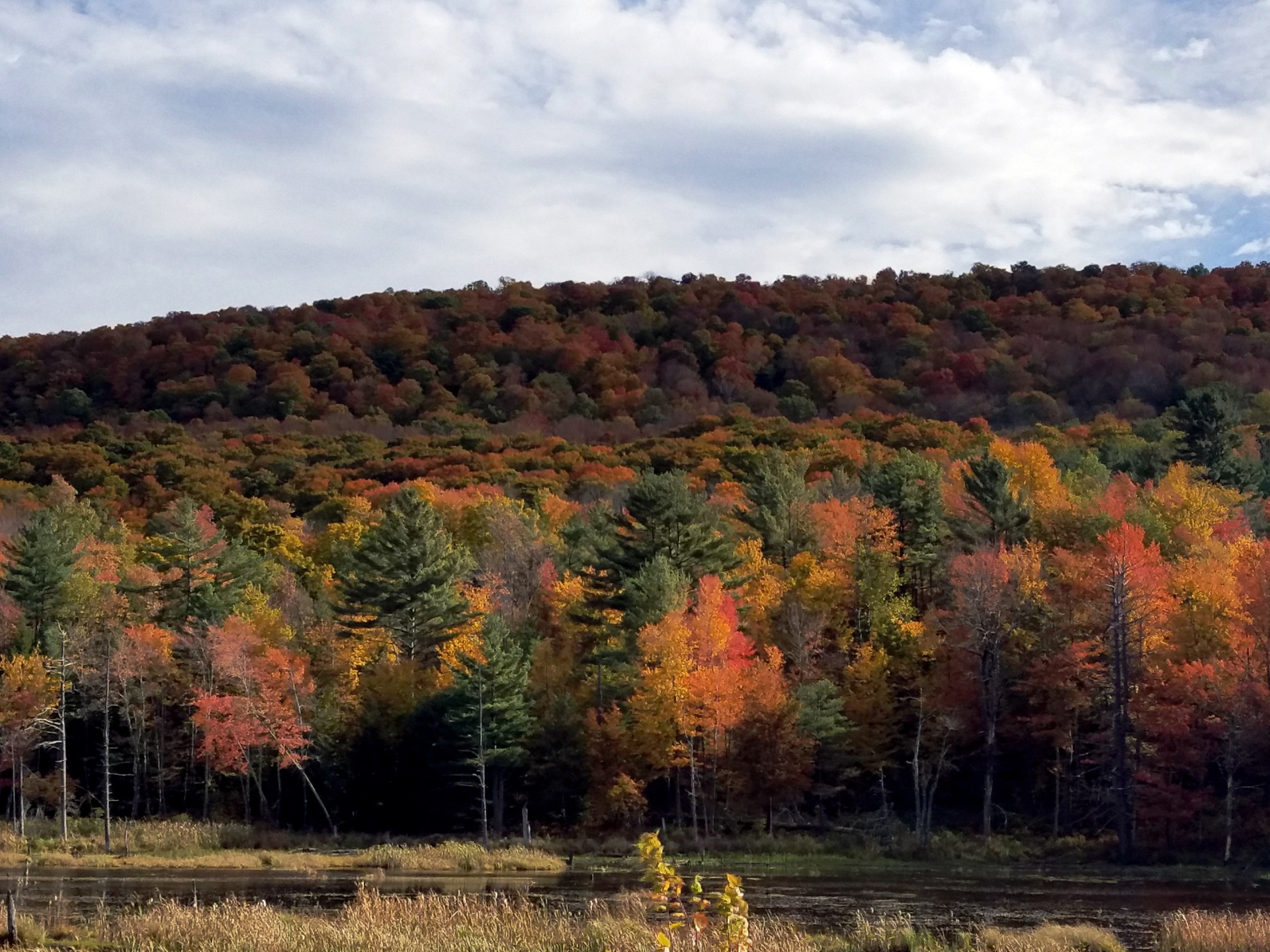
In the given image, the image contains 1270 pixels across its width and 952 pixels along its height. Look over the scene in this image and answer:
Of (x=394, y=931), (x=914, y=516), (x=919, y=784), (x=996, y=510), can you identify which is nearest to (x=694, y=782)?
(x=919, y=784)

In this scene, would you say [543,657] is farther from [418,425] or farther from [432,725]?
[418,425]

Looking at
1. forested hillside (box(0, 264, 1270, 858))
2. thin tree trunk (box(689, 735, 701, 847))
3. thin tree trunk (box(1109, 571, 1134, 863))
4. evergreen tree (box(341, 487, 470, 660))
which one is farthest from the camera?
evergreen tree (box(341, 487, 470, 660))

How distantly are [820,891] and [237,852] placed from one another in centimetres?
2407

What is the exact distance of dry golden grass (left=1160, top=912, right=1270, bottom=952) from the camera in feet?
79.6

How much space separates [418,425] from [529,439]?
67.9 ft

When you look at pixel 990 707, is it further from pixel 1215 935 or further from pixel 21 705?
pixel 21 705

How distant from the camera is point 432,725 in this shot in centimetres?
5969

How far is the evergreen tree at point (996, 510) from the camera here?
63875 millimetres

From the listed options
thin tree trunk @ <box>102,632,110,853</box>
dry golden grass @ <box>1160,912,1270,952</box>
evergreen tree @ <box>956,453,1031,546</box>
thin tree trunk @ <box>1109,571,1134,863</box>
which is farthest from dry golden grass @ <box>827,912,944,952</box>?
evergreen tree @ <box>956,453,1031,546</box>

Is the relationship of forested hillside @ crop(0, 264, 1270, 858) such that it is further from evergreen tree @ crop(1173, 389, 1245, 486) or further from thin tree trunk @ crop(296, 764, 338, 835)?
thin tree trunk @ crop(296, 764, 338, 835)

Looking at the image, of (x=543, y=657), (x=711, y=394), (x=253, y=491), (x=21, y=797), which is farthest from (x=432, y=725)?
(x=711, y=394)

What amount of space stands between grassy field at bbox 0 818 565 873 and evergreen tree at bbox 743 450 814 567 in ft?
79.5

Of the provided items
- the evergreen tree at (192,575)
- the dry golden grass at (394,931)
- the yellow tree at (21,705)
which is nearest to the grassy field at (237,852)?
the yellow tree at (21,705)

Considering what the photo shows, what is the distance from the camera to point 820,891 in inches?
1592
